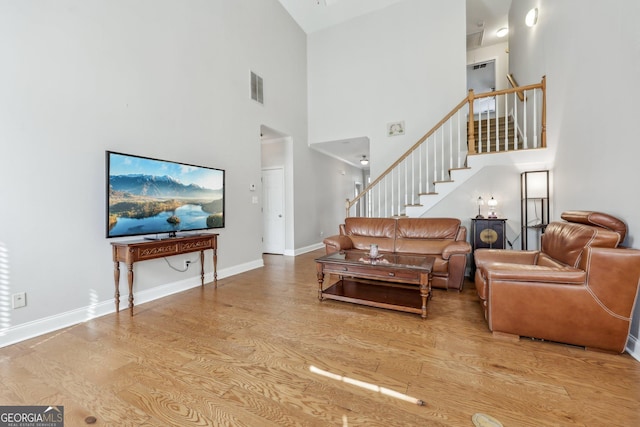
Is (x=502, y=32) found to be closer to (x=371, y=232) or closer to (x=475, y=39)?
(x=475, y=39)

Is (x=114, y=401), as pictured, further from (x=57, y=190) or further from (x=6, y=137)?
(x=6, y=137)

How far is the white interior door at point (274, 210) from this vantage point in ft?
19.7

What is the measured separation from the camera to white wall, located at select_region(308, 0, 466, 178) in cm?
537

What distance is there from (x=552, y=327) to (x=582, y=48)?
2730 millimetres

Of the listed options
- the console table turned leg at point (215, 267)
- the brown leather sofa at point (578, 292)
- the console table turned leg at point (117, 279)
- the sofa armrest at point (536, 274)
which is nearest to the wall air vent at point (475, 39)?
the brown leather sofa at point (578, 292)

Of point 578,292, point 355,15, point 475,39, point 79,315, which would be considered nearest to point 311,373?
point 578,292

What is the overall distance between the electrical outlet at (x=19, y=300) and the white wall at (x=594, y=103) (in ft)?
15.2

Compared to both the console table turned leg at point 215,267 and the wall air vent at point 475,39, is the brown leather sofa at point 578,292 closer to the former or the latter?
the console table turned leg at point 215,267

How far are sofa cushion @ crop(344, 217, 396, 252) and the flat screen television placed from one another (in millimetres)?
2104

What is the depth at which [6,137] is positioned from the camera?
209 centimetres

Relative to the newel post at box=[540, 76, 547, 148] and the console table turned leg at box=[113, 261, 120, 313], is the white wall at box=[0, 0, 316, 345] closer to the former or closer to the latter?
the console table turned leg at box=[113, 261, 120, 313]

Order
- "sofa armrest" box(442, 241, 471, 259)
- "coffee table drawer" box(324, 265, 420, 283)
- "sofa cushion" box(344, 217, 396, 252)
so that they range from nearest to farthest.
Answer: "coffee table drawer" box(324, 265, 420, 283), "sofa armrest" box(442, 241, 471, 259), "sofa cushion" box(344, 217, 396, 252)

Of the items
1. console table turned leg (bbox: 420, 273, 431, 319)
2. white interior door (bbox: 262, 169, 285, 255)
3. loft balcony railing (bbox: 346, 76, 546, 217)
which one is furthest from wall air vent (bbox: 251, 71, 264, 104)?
console table turned leg (bbox: 420, 273, 431, 319)

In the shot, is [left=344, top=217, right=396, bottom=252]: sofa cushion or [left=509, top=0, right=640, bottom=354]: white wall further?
[left=344, top=217, right=396, bottom=252]: sofa cushion
